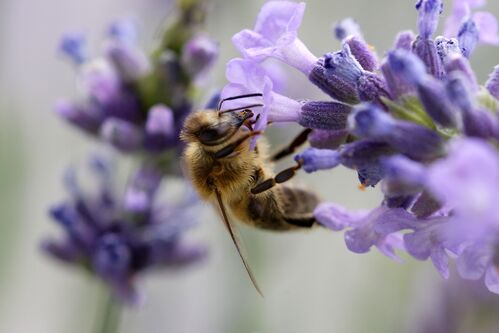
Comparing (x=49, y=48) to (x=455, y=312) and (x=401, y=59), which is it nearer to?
(x=455, y=312)

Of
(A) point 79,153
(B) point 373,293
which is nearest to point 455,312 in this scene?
(B) point 373,293

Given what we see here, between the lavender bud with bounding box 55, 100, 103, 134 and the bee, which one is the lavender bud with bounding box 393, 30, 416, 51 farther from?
the lavender bud with bounding box 55, 100, 103, 134

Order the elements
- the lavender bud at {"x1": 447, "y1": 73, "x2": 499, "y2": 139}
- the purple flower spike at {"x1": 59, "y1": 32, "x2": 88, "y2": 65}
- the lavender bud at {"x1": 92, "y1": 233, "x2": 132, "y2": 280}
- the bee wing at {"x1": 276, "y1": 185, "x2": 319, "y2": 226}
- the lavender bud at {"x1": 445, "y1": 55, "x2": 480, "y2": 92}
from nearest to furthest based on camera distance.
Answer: the lavender bud at {"x1": 447, "y1": 73, "x2": 499, "y2": 139}, the lavender bud at {"x1": 445, "y1": 55, "x2": 480, "y2": 92}, the bee wing at {"x1": 276, "y1": 185, "x2": 319, "y2": 226}, the lavender bud at {"x1": 92, "y1": 233, "x2": 132, "y2": 280}, the purple flower spike at {"x1": 59, "y1": 32, "x2": 88, "y2": 65}

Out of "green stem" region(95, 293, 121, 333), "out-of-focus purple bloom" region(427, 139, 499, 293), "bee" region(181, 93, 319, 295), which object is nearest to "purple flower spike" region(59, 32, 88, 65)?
"green stem" region(95, 293, 121, 333)

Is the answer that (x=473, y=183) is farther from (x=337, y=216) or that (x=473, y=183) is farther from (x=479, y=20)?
(x=479, y=20)

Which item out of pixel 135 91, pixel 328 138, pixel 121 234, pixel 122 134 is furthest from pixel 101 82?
pixel 328 138

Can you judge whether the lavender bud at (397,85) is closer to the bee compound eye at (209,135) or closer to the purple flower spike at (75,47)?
the bee compound eye at (209,135)

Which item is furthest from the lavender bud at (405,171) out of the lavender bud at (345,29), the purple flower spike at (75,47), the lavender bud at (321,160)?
the purple flower spike at (75,47)
